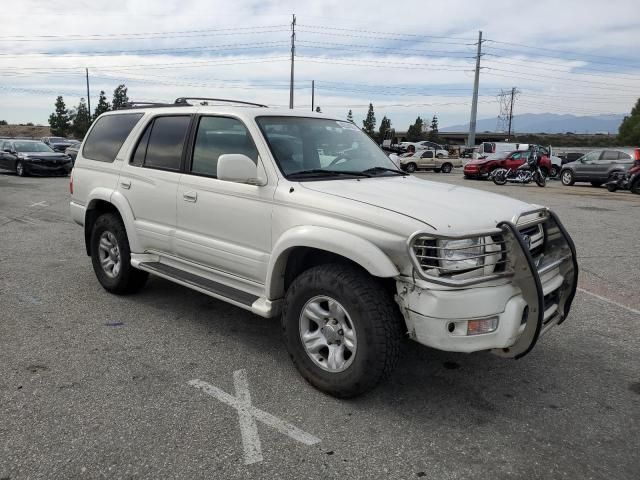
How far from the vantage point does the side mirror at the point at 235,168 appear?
11.8 feet

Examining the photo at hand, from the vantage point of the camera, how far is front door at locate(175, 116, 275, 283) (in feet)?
12.5

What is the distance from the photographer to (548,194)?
747 inches

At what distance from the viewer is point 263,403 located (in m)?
3.33

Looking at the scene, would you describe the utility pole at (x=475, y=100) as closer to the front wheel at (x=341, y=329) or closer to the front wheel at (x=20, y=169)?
the front wheel at (x=20, y=169)

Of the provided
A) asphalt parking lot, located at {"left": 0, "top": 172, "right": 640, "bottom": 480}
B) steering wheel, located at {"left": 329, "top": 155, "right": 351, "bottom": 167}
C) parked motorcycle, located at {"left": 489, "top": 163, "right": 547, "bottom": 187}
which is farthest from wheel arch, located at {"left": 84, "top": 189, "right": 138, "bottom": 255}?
parked motorcycle, located at {"left": 489, "top": 163, "right": 547, "bottom": 187}

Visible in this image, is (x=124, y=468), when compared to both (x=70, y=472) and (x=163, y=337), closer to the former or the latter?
(x=70, y=472)

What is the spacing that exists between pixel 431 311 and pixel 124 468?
177 centimetres

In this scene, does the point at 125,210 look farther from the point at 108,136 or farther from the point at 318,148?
the point at 318,148

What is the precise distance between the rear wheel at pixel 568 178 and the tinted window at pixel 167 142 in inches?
899

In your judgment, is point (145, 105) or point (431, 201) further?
point (145, 105)

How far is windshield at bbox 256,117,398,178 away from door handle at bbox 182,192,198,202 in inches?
30.2

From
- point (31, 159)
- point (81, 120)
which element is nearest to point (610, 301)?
point (31, 159)

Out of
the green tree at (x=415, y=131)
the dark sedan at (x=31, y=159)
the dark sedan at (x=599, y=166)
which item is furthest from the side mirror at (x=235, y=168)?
the green tree at (x=415, y=131)

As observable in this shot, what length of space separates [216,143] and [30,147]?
67.9 feet
